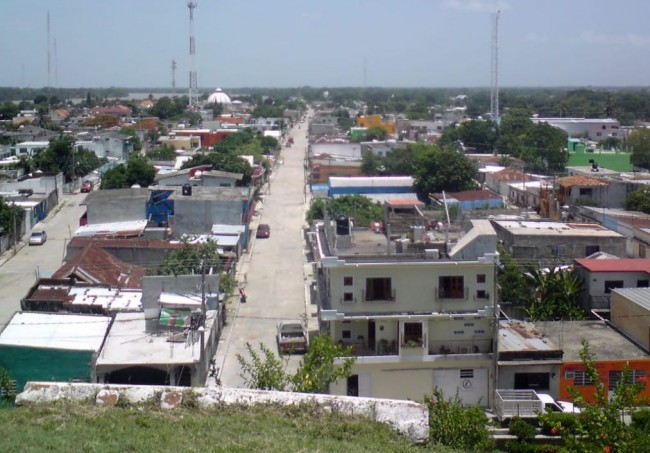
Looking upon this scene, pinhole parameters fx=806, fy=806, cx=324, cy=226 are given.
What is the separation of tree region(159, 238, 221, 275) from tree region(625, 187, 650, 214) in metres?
9.26

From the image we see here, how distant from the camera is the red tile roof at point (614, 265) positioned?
1083cm

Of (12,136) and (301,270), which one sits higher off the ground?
(12,136)

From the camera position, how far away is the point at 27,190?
21.4 metres

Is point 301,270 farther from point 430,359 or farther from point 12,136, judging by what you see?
point 12,136

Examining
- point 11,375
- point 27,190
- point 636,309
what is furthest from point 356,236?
point 27,190

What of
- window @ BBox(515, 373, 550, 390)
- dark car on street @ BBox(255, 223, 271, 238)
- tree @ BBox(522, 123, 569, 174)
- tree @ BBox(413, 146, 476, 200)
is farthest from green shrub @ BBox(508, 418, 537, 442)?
tree @ BBox(522, 123, 569, 174)

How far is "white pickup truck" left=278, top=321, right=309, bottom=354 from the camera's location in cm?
1035

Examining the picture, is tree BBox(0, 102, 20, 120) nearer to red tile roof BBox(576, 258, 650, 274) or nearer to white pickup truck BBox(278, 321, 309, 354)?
white pickup truck BBox(278, 321, 309, 354)

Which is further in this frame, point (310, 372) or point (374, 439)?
point (310, 372)

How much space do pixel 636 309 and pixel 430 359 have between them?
2.65 meters

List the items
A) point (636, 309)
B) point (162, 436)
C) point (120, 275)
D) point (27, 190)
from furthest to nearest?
point (27, 190), point (120, 275), point (636, 309), point (162, 436)

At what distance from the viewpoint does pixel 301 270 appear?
15.1m

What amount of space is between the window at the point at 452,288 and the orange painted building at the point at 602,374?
1.32 metres

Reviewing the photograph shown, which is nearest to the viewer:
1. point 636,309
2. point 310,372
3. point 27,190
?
point 310,372
